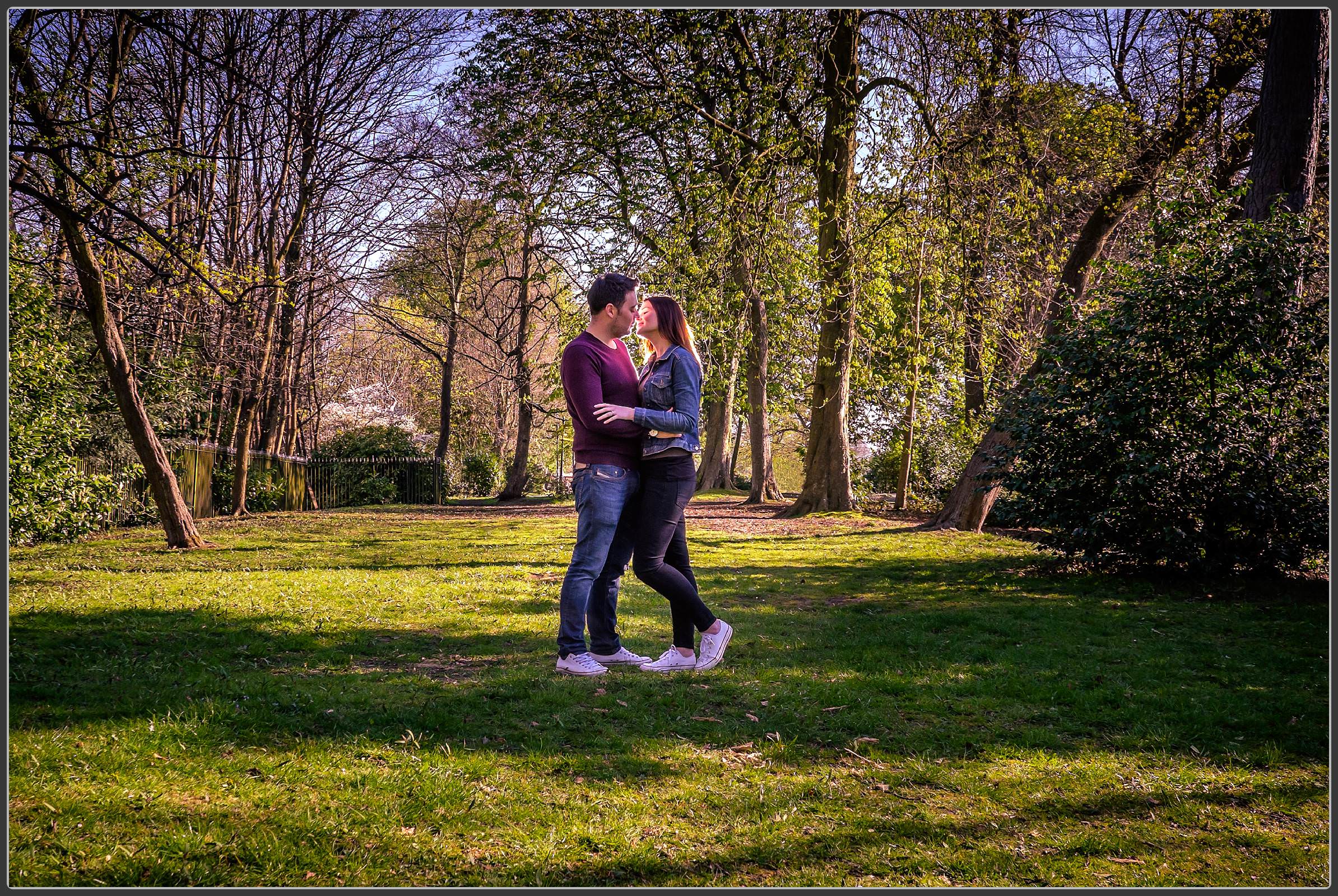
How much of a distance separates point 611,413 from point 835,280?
1055 centimetres

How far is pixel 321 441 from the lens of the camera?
31.1m

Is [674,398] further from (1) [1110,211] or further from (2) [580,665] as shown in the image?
(1) [1110,211]

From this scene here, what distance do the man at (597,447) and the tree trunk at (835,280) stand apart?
8296 mm

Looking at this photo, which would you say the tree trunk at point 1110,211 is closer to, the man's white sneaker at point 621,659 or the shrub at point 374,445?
the man's white sneaker at point 621,659

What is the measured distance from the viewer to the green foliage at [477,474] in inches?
1239

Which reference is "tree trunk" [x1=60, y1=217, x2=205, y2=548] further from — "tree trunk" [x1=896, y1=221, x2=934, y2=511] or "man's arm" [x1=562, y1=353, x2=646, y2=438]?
"tree trunk" [x1=896, y1=221, x2=934, y2=511]

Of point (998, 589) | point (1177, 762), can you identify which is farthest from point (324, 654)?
point (998, 589)

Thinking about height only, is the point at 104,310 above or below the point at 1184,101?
below

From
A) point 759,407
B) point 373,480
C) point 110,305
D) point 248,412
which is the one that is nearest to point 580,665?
point 110,305

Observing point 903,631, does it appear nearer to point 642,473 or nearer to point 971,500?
point 642,473

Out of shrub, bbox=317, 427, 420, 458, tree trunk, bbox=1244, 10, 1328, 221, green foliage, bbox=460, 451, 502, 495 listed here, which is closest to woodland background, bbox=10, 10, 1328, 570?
tree trunk, bbox=1244, 10, 1328, 221

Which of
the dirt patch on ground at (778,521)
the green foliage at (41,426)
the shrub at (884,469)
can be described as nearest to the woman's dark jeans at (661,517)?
the green foliage at (41,426)

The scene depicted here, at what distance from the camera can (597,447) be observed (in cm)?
445

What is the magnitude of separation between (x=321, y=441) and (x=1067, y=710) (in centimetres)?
3083
